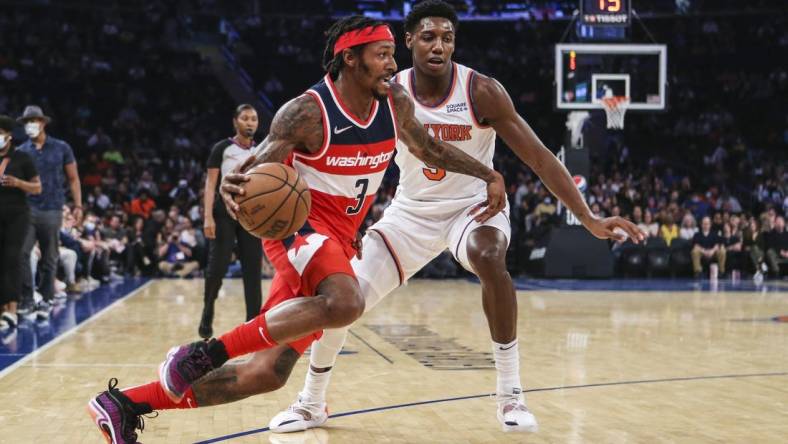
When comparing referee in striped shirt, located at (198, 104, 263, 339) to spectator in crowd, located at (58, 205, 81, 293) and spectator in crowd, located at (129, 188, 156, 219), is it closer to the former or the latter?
spectator in crowd, located at (58, 205, 81, 293)

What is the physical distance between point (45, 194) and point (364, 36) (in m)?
5.96

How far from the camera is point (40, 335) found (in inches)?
326

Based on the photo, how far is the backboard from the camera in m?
16.7

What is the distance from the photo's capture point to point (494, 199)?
4.64 m

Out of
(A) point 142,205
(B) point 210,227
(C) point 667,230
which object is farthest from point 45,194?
(C) point 667,230

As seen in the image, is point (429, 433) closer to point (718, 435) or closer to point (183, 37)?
point (718, 435)

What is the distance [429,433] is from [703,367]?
2.90 metres

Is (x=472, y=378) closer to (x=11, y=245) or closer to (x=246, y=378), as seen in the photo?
(x=246, y=378)

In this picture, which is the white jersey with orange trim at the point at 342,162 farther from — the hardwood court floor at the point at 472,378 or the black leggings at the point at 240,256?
the black leggings at the point at 240,256

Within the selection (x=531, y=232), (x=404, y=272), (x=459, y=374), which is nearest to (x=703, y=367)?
(x=459, y=374)

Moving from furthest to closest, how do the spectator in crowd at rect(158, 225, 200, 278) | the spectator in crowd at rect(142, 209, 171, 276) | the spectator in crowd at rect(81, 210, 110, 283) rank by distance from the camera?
the spectator in crowd at rect(142, 209, 171, 276), the spectator in crowd at rect(158, 225, 200, 278), the spectator in crowd at rect(81, 210, 110, 283)

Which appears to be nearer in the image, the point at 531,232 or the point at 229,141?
the point at 229,141

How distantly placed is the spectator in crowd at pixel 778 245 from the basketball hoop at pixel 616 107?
477 centimetres

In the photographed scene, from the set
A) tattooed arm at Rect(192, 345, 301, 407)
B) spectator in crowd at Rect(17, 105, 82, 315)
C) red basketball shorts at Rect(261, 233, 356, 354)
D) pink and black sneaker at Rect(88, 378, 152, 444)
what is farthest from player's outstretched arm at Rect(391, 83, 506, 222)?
spectator in crowd at Rect(17, 105, 82, 315)
